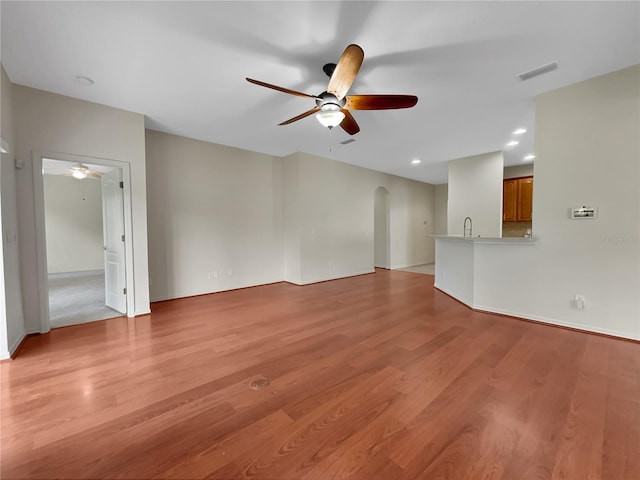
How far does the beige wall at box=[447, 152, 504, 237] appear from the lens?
5613 millimetres

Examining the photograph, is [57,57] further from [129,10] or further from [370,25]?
[370,25]

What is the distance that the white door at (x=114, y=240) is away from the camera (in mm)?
3650

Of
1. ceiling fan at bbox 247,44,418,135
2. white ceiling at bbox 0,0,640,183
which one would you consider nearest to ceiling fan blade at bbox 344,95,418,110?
ceiling fan at bbox 247,44,418,135

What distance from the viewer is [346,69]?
2049mm

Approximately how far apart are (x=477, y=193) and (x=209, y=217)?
229 inches

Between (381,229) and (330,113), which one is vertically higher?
(330,113)

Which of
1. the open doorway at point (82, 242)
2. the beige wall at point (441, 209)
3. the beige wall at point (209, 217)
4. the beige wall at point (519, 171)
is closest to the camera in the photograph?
the open doorway at point (82, 242)

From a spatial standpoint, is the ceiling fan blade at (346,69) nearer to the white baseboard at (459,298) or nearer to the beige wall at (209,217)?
the beige wall at (209,217)

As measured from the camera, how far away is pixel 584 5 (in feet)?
6.22

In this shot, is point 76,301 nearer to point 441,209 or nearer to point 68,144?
point 68,144

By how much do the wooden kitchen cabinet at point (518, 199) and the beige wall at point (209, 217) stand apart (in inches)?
225

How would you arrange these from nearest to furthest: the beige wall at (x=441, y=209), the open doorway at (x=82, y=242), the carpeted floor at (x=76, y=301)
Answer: the carpeted floor at (x=76, y=301)
the open doorway at (x=82, y=242)
the beige wall at (x=441, y=209)

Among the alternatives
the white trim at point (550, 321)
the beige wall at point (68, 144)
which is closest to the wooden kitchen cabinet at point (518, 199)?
the white trim at point (550, 321)

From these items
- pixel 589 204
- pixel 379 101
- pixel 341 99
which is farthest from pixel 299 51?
pixel 589 204
